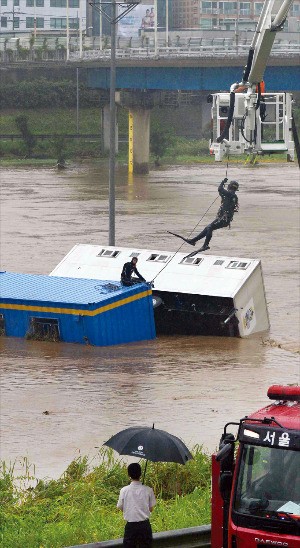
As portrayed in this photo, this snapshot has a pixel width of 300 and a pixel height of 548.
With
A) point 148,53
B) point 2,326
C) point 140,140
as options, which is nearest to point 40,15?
point 148,53

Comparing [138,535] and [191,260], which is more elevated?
[138,535]

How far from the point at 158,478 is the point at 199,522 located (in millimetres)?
2717

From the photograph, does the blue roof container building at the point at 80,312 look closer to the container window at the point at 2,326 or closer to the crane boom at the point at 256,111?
the container window at the point at 2,326

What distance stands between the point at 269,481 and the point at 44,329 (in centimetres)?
1763

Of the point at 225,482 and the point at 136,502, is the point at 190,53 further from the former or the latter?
the point at 225,482

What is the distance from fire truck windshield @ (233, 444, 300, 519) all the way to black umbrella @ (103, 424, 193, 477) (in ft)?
5.50

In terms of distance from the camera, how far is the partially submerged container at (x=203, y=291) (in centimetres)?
2819

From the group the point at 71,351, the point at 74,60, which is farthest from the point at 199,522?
the point at 74,60

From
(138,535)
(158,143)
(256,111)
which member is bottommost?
(158,143)

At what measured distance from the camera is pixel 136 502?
1091cm

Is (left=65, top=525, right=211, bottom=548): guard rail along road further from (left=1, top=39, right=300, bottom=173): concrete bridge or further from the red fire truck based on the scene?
(left=1, top=39, right=300, bottom=173): concrete bridge

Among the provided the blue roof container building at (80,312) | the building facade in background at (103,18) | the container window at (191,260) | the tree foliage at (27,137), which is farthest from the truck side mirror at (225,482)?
the building facade in background at (103,18)

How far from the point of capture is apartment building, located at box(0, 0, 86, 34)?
156 m

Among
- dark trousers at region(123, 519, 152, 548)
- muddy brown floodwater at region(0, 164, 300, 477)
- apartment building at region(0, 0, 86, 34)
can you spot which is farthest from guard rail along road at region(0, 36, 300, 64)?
dark trousers at region(123, 519, 152, 548)
